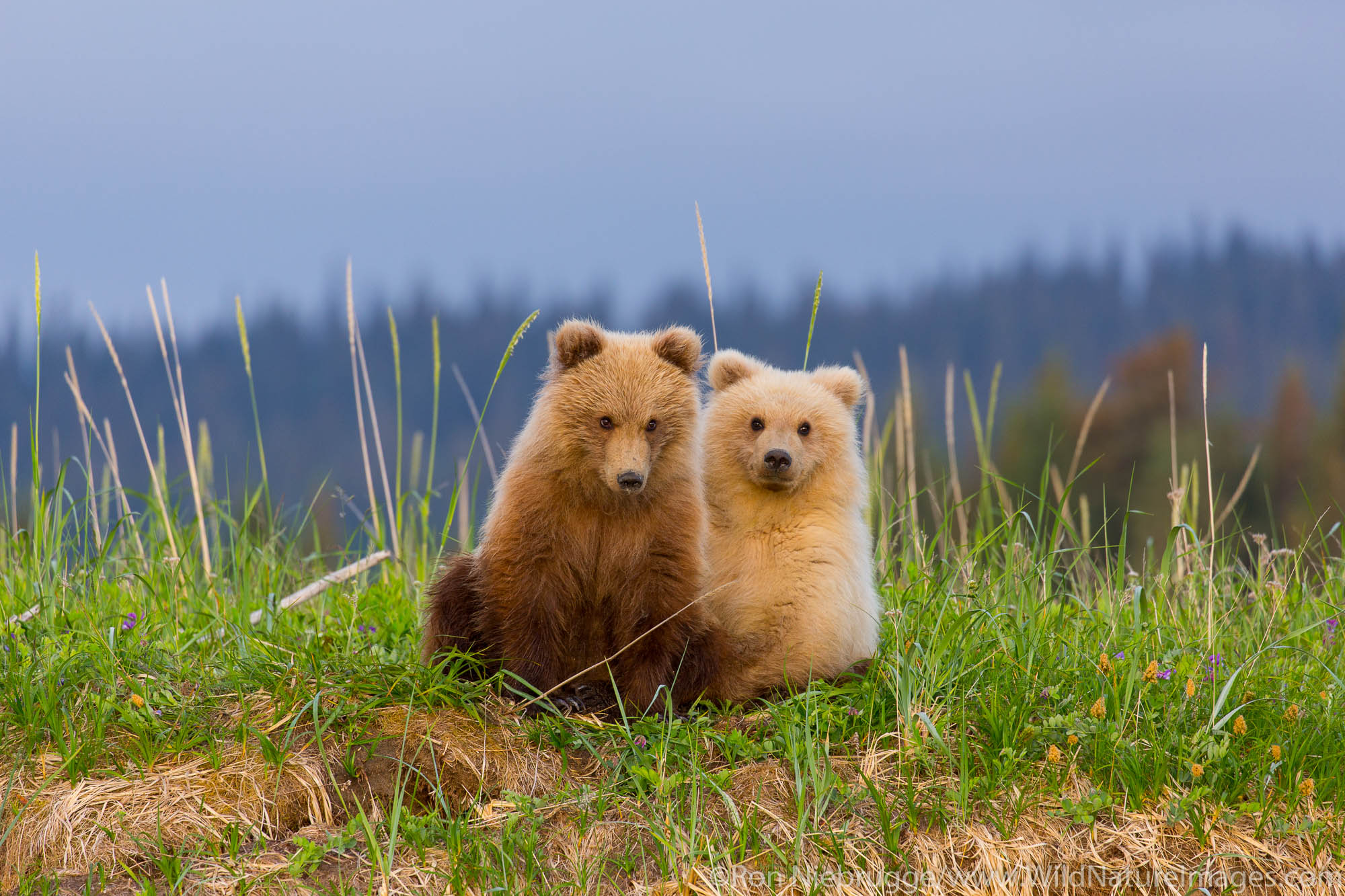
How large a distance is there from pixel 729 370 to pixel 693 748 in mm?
1443

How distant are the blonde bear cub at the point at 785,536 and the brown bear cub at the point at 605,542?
0.66 feet

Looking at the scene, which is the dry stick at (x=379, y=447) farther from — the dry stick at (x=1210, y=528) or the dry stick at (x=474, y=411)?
the dry stick at (x=1210, y=528)

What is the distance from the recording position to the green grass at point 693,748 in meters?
3.55

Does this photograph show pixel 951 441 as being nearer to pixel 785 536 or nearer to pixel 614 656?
pixel 785 536

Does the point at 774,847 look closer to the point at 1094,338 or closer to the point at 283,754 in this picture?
the point at 283,754

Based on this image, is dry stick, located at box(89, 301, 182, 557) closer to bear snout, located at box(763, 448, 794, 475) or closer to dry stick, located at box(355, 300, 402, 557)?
dry stick, located at box(355, 300, 402, 557)

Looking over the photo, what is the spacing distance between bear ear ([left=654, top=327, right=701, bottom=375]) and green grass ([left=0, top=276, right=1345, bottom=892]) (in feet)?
2.35

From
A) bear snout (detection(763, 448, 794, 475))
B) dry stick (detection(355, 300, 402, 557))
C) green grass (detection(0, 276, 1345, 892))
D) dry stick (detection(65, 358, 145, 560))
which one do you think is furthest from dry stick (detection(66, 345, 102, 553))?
bear snout (detection(763, 448, 794, 475))

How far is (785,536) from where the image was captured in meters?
4.22

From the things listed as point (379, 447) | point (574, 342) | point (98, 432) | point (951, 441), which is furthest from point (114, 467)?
point (951, 441)

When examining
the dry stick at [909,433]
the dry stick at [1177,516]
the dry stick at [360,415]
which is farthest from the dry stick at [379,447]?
the dry stick at [1177,516]

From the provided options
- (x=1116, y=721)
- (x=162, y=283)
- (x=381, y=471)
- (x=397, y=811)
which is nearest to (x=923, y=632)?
(x=1116, y=721)

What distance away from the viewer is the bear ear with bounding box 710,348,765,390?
4.48m

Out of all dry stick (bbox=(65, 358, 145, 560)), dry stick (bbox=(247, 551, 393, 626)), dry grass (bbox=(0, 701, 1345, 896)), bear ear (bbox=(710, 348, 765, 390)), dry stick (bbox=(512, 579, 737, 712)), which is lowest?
dry grass (bbox=(0, 701, 1345, 896))
